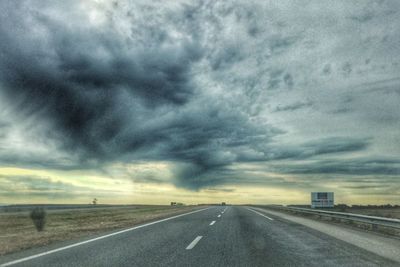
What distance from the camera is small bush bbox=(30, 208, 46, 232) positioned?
57.0ft

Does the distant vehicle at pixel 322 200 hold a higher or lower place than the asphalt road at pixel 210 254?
higher

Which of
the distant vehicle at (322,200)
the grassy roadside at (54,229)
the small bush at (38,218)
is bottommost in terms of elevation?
the grassy roadside at (54,229)

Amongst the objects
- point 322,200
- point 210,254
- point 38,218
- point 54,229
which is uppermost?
point 322,200

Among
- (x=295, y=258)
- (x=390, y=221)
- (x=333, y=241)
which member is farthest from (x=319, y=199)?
(x=295, y=258)

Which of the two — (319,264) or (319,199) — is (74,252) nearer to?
(319,264)

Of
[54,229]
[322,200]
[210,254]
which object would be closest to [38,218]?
[54,229]

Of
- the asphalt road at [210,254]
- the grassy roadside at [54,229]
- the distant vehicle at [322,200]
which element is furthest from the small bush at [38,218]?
the distant vehicle at [322,200]

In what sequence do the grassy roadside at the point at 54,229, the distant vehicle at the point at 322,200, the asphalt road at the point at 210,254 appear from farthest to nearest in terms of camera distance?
Result: the distant vehicle at the point at 322,200 < the grassy roadside at the point at 54,229 < the asphalt road at the point at 210,254


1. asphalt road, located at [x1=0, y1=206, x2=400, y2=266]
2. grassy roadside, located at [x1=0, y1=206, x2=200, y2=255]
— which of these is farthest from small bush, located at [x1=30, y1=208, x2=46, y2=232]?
Answer: asphalt road, located at [x1=0, y1=206, x2=400, y2=266]

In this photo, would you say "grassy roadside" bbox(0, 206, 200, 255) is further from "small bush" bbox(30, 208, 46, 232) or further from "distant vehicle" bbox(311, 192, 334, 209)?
"distant vehicle" bbox(311, 192, 334, 209)

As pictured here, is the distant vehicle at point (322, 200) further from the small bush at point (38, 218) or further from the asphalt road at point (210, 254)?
the asphalt road at point (210, 254)

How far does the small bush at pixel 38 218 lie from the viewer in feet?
57.0

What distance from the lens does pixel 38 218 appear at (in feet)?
58.0

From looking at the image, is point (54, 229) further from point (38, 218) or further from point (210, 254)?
point (210, 254)
